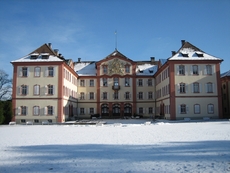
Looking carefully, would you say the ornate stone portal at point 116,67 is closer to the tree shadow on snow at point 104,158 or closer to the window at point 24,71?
the window at point 24,71

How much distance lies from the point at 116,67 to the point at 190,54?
14762 millimetres

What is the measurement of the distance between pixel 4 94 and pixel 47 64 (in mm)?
16329

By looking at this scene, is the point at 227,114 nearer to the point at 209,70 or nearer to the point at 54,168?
the point at 209,70

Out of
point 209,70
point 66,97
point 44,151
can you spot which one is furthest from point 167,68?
point 44,151

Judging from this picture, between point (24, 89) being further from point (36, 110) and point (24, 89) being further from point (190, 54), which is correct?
point (190, 54)

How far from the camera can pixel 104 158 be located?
8289 mm

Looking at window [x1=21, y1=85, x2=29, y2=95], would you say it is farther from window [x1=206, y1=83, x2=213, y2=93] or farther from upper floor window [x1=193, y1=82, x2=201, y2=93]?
window [x1=206, y1=83, x2=213, y2=93]

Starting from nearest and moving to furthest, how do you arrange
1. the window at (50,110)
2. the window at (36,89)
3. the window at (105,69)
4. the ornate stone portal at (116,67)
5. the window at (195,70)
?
the window at (50,110), the window at (36,89), the window at (195,70), the ornate stone portal at (116,67), the window at (105,69)

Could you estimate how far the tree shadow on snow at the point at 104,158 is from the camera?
7121 mm

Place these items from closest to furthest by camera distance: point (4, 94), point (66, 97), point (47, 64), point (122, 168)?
point (122, 168) → point (47, 64) → point (66, 97) → point (4, 94)

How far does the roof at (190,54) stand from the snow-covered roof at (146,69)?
11.6 m

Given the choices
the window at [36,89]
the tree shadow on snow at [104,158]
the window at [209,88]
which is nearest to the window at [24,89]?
the window at [36,89]

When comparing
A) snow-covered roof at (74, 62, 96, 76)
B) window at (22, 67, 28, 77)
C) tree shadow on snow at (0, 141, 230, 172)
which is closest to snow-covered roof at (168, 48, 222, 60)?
snow-covered roof at (74, 62, 96, 76)

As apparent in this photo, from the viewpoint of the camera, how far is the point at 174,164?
735cm
